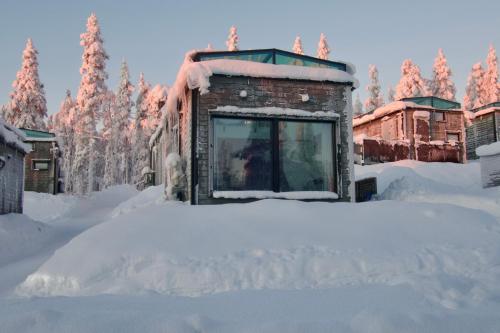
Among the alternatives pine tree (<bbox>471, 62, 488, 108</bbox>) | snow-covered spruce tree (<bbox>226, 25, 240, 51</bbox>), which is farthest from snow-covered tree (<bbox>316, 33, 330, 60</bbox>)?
pine tree (<bbox>471, 62, 488, 108</bbox>)

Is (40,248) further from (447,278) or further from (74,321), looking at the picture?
(447,278)

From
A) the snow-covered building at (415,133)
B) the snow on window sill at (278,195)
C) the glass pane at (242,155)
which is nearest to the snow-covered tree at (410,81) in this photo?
the snow-covered building at (415,133)

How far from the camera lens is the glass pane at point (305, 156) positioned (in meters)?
9.04

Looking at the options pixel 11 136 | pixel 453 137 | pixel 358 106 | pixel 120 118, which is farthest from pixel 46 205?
pixel 358 106

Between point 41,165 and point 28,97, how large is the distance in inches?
530

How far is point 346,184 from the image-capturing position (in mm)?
9312

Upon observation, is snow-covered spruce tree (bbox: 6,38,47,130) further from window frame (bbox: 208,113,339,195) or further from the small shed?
the small shed

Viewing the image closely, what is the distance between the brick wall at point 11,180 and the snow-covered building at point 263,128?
6.33 meters

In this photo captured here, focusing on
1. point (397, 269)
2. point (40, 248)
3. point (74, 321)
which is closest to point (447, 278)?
point (397, 269)

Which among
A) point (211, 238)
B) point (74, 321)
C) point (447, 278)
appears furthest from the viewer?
point (211, 238)

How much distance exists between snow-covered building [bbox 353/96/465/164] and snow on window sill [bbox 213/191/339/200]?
39.9 ft

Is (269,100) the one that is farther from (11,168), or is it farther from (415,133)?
(415,133)

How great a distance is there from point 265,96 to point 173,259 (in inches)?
204

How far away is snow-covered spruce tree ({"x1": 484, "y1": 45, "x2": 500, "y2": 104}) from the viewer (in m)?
46.2
